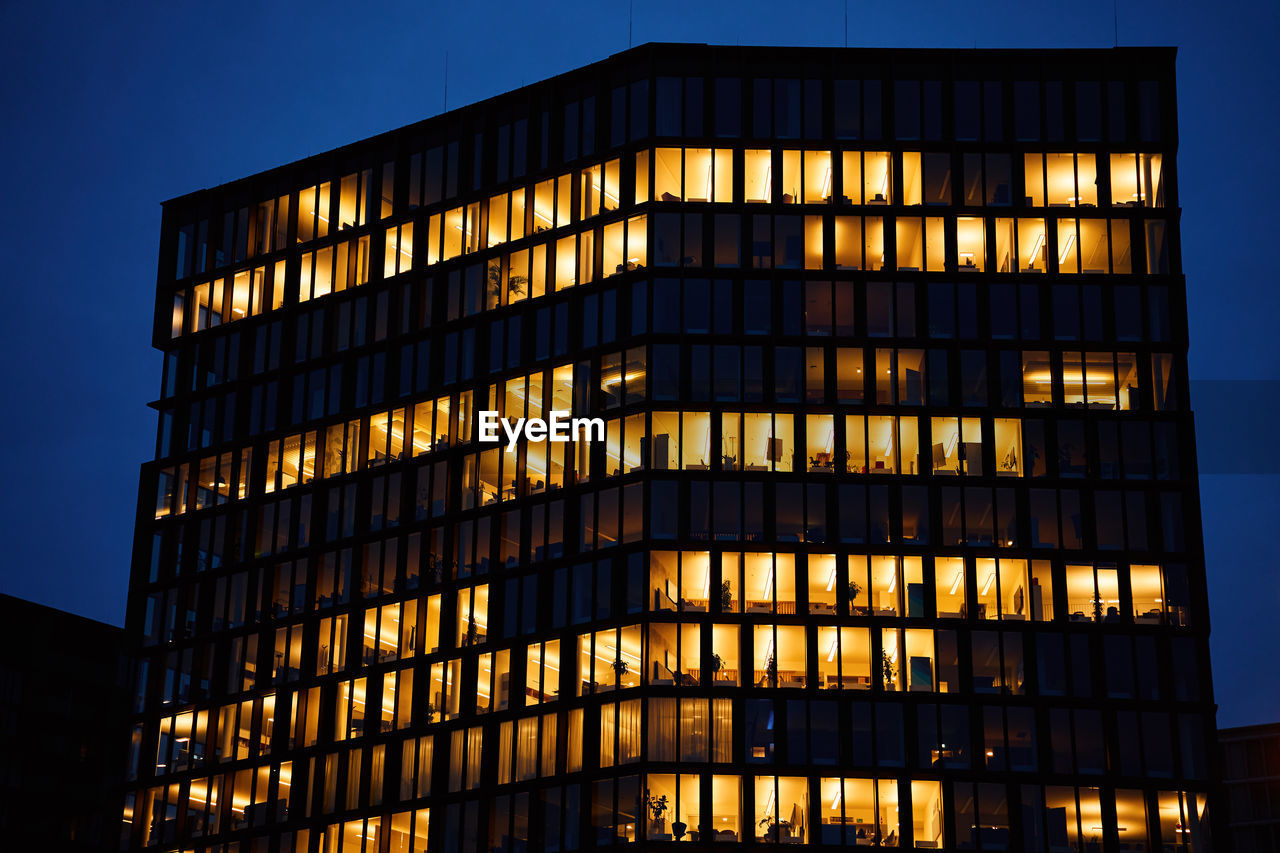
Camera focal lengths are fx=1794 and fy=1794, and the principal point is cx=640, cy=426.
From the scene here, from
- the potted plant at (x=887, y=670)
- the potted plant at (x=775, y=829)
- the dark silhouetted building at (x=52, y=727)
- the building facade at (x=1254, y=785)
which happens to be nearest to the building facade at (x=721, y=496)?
the potted plant at (x=775, y=829)

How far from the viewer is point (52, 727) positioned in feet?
421

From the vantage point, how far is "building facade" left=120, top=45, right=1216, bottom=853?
79.8 meters

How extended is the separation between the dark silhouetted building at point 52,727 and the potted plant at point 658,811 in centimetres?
5742

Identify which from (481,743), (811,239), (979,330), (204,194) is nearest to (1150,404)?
(979,330)

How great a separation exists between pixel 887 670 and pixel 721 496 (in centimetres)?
1115

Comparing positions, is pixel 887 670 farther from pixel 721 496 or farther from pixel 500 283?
pixel 500 283

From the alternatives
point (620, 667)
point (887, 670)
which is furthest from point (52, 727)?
point (887, 670)

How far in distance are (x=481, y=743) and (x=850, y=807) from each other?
17.6 m

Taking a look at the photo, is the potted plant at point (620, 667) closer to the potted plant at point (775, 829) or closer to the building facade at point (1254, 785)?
the potted plant at point (775, 829)

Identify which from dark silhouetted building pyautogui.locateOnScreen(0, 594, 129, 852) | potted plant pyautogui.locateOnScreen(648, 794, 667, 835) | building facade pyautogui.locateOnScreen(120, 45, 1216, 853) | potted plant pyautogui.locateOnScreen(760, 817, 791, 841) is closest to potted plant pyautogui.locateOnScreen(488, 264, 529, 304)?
building facade pyautogui.locateOnScreen(120, 45, 1216, 853)

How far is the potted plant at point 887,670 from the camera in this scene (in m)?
80.6

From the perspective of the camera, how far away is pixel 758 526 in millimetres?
83688

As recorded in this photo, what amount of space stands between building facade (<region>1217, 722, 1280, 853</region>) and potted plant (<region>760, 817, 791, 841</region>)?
72.6m

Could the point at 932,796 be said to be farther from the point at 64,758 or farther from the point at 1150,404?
the point at 64,758
